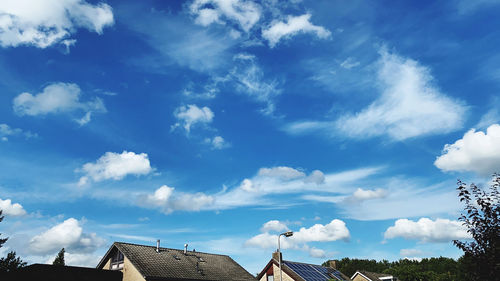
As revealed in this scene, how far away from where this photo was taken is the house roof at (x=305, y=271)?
4606cm

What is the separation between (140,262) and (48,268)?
7.76m

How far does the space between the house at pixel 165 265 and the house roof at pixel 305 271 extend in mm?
5810

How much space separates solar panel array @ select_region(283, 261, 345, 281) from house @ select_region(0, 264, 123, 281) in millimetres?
22842

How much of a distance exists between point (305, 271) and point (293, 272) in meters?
3.25

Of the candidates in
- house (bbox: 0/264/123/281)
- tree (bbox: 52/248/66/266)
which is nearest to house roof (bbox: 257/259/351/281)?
house (bbox: 0/264/123/281)

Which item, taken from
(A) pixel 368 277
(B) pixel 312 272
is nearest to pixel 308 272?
(B) pixel 312 272

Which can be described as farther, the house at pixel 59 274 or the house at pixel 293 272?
the house at pixel 293 272

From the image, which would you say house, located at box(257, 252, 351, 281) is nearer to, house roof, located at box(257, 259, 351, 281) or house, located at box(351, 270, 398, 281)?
house roof, located at box(257, 259, 351, 281)

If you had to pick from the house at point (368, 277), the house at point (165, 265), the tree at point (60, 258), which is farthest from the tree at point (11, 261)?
the house at point (368, 277)

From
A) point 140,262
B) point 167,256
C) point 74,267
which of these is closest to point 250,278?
point 167,256

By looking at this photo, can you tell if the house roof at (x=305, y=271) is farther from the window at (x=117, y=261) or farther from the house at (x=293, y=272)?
the window at (x=117, y=261)

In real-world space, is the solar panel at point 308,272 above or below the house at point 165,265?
below

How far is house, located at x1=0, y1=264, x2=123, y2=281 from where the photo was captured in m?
29.2

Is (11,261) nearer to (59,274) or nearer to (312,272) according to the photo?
(59,274)
